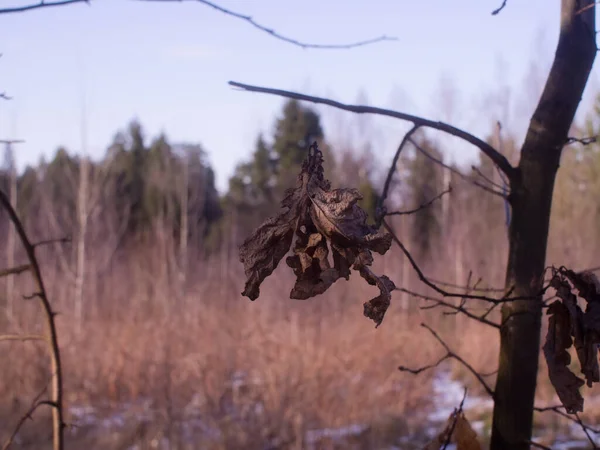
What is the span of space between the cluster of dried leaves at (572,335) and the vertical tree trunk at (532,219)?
0.51ft

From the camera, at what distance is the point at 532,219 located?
1342mm

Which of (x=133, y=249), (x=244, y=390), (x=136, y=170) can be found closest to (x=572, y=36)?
(x=244, y=390)

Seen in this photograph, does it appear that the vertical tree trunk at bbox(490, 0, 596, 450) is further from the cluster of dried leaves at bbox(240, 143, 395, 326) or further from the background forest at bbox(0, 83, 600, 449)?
the background forest at bbox(0, 83, 600, 449)

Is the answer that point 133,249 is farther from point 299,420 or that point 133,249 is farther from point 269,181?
point 299,420

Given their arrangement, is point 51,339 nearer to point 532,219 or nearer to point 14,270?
point 14,270

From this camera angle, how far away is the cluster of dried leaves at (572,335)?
109cm

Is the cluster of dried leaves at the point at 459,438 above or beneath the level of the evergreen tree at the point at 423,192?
beneath

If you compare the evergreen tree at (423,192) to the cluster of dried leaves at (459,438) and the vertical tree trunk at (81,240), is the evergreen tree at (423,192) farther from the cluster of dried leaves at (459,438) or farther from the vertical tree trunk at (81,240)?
the cluster of dried leaves at (459,438)

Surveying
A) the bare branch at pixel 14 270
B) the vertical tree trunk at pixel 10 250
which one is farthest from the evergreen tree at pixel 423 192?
the bare branch at pixel 14 270

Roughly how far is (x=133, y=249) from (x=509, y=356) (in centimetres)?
1403

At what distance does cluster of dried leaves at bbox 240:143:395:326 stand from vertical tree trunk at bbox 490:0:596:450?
1.84ft

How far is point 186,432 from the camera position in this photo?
726 cm

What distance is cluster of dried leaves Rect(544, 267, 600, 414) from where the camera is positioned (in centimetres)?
109

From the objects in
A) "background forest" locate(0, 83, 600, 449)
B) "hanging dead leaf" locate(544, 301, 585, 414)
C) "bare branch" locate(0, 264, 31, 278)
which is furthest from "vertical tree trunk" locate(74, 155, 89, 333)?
"hanging dead leaf" locate(544, 301, 585, 414)
